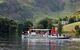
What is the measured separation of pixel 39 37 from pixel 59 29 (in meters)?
22.3

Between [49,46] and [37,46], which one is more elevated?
[37,46]

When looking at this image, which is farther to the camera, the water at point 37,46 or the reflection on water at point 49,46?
the reflection on water at point 49,46

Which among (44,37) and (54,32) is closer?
(44,37)

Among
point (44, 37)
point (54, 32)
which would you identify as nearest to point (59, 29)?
point (54, 32)

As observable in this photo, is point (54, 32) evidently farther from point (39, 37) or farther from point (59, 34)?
point (39, 37)

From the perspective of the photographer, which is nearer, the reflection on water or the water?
the water

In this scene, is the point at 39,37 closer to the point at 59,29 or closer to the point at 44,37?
the point at 44,37

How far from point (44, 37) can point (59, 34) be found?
610 inches

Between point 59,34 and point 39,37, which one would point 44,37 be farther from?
point 59,34

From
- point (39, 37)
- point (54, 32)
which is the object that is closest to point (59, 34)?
point (54, 32)

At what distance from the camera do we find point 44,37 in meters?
177

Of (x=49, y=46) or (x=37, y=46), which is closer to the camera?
(x=37, y=46)

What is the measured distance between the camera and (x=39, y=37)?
177 meters

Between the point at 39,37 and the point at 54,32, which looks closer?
the point at 39,37
